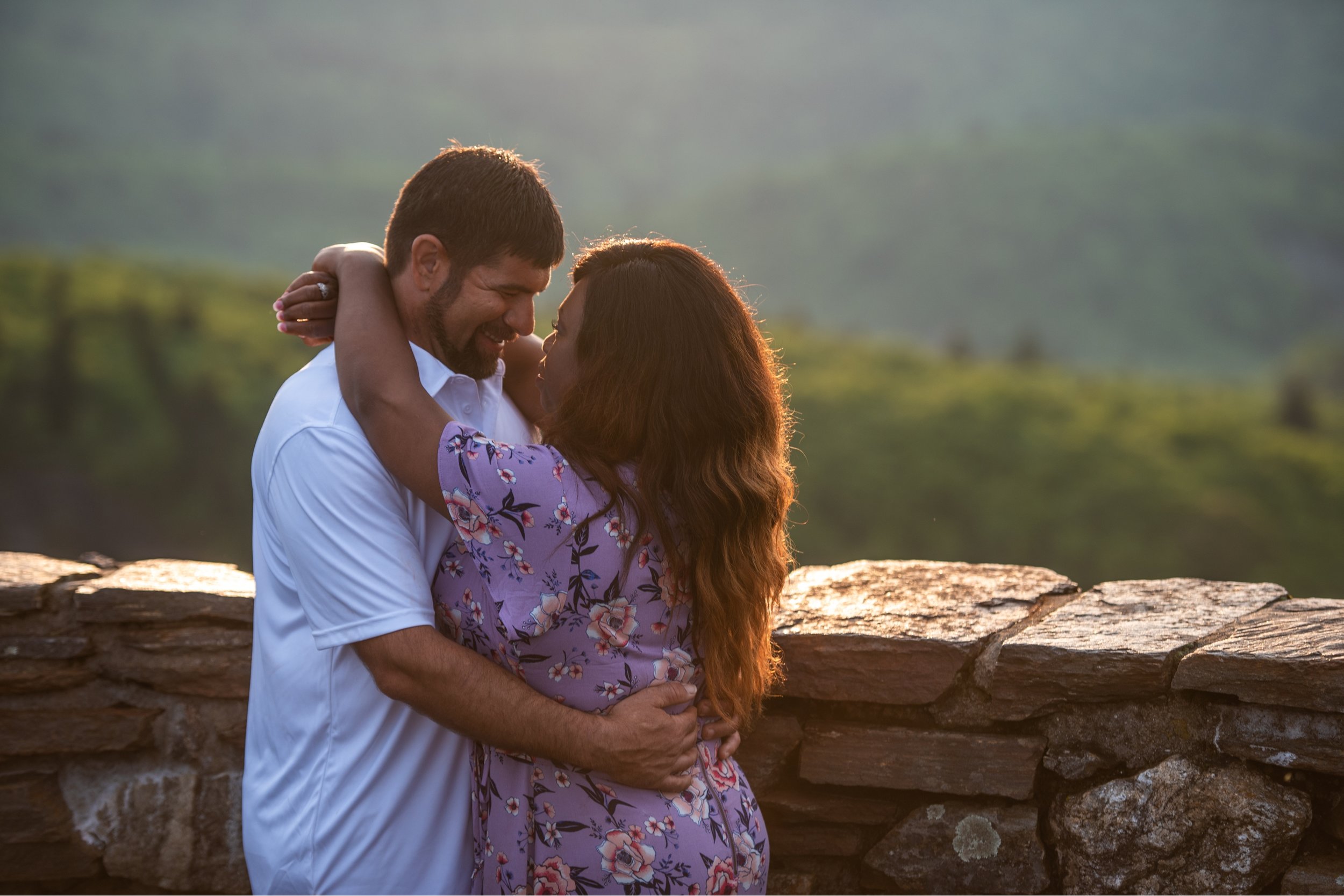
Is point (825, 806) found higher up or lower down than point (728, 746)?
lower down

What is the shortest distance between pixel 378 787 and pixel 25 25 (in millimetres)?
44420

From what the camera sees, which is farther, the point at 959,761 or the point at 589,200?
the point at 589,200

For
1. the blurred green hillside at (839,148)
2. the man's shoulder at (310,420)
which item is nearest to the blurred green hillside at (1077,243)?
the blurred green hillside at (839,148)

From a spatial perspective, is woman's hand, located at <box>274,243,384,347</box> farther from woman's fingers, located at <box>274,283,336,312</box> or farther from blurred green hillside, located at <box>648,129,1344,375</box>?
blurred green hillside, located at <box>648,129,1344,375</box>

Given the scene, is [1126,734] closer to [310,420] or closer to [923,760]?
[923,760]

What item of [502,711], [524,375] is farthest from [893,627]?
[524,375]

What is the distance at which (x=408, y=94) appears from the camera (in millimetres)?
44250

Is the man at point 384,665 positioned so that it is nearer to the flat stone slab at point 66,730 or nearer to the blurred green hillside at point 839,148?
the flat stone slab at point 66,730

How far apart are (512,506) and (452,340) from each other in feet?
2.08

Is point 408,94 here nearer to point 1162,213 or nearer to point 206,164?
point 206,164

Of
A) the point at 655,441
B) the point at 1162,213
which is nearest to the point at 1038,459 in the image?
the point at 655,441

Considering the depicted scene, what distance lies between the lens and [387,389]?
5.71 ft

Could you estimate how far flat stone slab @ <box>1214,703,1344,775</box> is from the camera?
1865 mm

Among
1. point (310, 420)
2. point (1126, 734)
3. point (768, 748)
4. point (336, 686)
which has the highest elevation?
point (310, 420)
